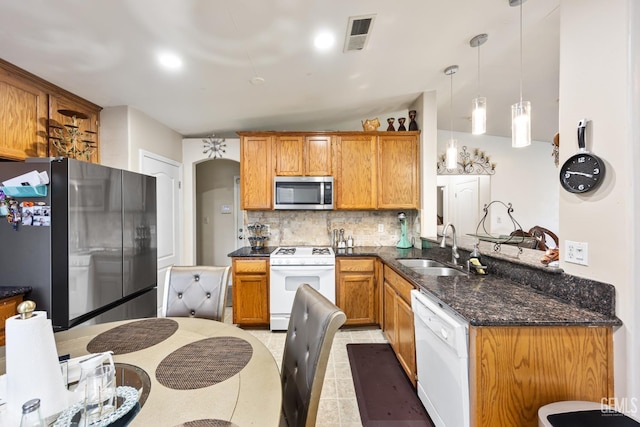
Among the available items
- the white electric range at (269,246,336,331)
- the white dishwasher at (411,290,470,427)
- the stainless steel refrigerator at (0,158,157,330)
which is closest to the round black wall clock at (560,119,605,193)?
the white dishwasher at (411,290,470,427)

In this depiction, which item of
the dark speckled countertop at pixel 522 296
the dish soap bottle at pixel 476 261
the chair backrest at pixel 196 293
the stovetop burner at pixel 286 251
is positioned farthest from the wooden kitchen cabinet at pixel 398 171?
the chair backrest at pixel 196 293

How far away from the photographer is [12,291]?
1685 mm

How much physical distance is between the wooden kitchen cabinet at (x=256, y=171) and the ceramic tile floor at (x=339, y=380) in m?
1.57

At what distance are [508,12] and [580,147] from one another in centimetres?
131

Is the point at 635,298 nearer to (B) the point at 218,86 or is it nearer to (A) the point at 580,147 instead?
(A) the point at 580,147

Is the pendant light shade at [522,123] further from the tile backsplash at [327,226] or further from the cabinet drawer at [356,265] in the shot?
the tile backsplash at [327,226]

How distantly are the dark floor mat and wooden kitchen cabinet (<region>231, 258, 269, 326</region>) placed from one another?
108cm

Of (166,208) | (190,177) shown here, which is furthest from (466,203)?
(166,208)

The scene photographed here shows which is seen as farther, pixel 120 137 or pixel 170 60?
pixel 120 137

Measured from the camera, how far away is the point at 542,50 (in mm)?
2439

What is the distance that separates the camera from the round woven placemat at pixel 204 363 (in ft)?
3.06

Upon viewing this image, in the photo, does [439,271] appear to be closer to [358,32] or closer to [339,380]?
[339,380]

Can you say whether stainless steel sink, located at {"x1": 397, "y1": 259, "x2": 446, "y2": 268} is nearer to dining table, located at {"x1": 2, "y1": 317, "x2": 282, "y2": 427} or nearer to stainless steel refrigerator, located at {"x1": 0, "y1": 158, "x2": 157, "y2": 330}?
dining table, located at {"x1": 2, "y1": 317, "x2": 282, "y2": 427}

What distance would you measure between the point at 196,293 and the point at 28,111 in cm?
208
